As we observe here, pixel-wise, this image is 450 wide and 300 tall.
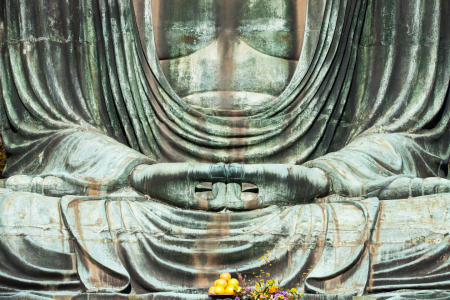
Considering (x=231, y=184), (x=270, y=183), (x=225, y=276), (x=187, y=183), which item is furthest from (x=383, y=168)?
(x=225, y=276)

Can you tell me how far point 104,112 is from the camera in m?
11.0

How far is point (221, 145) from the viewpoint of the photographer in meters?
10.3

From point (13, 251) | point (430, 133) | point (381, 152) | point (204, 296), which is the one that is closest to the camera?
point (204, 296)

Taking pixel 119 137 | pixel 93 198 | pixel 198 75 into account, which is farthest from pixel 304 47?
pixel 93 198

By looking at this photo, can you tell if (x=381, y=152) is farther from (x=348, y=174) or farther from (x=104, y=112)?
(x=104, y=112)

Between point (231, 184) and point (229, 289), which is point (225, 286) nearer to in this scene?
point (229, 289)

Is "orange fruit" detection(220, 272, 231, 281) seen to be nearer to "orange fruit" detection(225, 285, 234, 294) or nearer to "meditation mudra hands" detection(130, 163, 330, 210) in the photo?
"orange fruit" detection(225, 285, 234, 294)

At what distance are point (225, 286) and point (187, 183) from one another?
5.21 ft

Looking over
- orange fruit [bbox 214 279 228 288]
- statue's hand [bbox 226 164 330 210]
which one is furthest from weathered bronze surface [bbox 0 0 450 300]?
orange fruit [bbox 214 279 228 288]

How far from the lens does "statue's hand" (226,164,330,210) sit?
911 centimetres

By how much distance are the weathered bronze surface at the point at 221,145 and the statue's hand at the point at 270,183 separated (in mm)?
15

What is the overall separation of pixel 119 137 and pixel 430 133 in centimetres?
379

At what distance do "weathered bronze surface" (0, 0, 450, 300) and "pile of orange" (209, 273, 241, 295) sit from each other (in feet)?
1.63

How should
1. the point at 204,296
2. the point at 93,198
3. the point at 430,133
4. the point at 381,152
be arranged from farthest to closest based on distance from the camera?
the point at 430,133
the point at 381,152
the point at 93,198
the point at 204,296
